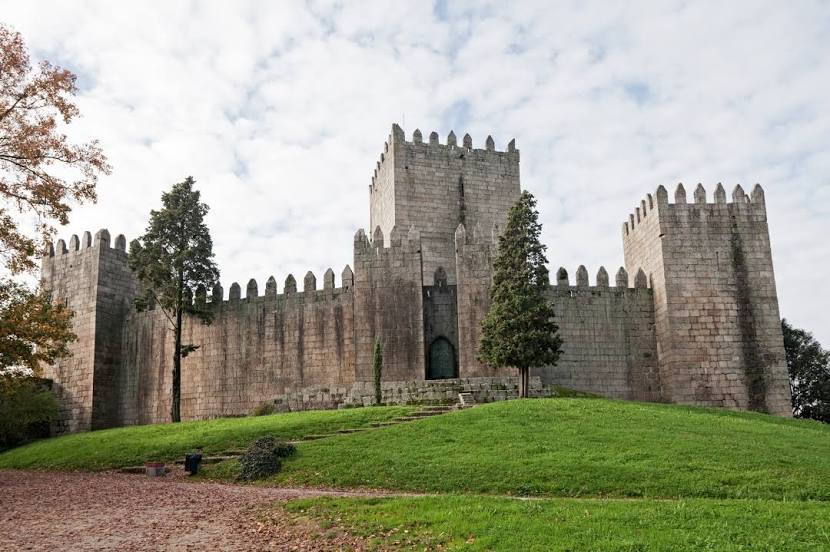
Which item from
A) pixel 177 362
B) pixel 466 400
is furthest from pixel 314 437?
pixel 177 362

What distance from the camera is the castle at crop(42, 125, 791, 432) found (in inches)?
1073

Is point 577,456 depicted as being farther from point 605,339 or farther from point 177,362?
point 177,362

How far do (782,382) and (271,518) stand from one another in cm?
2263

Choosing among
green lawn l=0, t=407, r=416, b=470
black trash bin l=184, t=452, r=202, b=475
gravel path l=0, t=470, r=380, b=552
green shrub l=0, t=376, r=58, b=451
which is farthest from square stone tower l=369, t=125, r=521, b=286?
gravel path l=0, t=470, r=380, b=552

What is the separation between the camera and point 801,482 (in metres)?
13.3

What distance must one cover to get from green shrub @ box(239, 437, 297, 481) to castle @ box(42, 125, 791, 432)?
7.64 m

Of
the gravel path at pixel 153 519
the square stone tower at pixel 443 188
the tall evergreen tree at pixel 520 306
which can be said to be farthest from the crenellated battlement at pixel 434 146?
the gravel path at pixel 153 519

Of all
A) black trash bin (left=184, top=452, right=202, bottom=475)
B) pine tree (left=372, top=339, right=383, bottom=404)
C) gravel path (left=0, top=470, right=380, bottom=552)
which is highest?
pine tree (left=372, top=339, right=383, bottom=404)

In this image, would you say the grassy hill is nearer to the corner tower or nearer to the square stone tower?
the corner tower

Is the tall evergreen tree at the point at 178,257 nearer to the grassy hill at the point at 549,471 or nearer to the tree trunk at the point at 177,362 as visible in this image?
the tree trunk at the point at 177,362

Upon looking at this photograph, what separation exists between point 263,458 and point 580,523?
358 inches

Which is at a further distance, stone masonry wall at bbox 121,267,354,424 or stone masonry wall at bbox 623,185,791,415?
stone masonry wall at bbox 121,267,354,424

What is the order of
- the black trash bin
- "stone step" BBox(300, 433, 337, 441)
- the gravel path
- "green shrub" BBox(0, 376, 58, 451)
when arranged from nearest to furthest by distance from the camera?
the gravel path
the black trash bin
"stone step" BBox(300, 433, 337, 441)
"green shrub" BBox(0, 376, 58, 451)

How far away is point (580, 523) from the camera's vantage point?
9984mm
